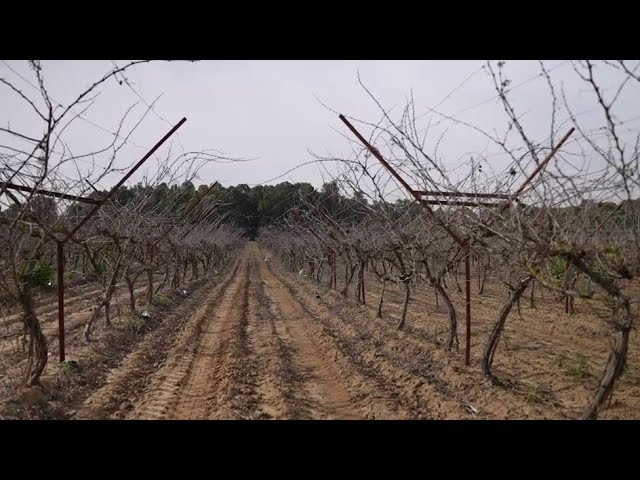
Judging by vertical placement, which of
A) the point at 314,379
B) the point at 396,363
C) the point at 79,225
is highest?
the point at 79,225

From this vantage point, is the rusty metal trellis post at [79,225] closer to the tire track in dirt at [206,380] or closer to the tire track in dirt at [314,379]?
the tire track in dirt at [206,380]

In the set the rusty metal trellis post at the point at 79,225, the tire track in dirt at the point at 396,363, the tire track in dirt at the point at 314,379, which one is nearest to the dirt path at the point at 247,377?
the tire track in dirt at the point at 314,379

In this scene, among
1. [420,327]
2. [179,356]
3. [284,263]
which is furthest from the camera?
[284,263]

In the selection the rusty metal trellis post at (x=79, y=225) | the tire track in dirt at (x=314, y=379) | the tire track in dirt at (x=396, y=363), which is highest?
the rusty metal trellis post at (x=79, y=225)

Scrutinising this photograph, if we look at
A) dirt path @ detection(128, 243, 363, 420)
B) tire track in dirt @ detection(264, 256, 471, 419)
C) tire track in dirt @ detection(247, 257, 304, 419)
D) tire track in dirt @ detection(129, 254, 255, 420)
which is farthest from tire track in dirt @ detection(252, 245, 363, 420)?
tire track in dirt @ detection(129, 254, 255, 420)

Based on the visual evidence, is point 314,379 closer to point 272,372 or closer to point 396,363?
point 272,372

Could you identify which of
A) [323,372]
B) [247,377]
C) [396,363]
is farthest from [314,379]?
[396,363]

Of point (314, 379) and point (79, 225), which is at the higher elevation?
point (79, 225)

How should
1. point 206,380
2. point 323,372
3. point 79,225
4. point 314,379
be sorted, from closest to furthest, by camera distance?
point 79,225
point 206,380
point 314,379
point 323,372

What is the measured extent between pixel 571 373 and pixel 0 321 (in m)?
11.7
